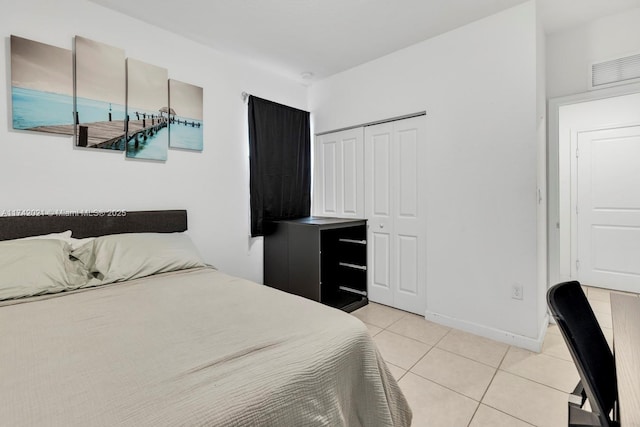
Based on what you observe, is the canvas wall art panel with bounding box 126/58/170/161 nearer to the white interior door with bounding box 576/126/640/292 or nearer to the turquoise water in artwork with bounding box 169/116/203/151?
the turquoise water in artwork with bounding box 169/116/203/151

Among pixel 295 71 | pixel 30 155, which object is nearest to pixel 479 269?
pixel 295 71

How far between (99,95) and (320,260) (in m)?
2.18

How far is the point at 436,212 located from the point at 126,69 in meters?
2.81

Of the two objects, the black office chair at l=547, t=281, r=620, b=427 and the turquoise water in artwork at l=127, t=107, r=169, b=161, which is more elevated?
the turquoise water in artwork at l=127, t=107, r=169, b=161

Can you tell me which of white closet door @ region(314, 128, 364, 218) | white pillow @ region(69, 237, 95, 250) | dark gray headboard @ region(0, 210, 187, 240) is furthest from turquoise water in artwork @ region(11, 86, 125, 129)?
white closet door @ region(314, 128, 364, 218)

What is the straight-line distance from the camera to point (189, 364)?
96cm

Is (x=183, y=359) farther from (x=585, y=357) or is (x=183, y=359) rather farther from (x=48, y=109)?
(x=48, y=109)

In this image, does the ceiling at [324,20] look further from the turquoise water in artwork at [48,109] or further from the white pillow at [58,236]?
the white pillow at [58,236]

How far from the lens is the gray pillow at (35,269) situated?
5.01ft

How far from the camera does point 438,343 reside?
2.36m

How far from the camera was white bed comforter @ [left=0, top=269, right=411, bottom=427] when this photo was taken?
767 millimetres

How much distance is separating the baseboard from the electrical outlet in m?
0.29

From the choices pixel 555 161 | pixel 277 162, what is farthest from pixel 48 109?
pixel 555 161

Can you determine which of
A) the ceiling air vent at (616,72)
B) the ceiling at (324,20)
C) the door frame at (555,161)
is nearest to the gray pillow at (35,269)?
the ceiling at (324,20)
